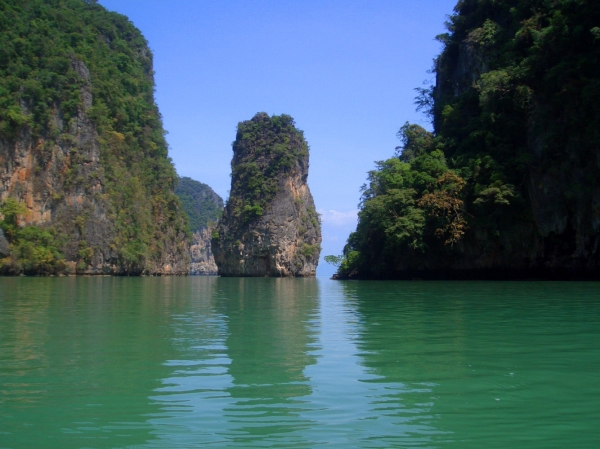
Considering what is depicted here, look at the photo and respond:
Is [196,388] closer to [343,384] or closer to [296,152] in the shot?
[343,384]

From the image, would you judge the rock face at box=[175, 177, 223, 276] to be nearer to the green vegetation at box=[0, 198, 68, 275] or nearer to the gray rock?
the green vegetation at box=[0, 198, 68, 275]

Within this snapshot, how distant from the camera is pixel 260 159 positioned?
3034 inches

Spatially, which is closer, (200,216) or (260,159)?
(260,159)

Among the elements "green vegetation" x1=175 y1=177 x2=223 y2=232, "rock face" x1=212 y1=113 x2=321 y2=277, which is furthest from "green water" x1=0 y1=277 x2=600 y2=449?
"green vegetation" x1=175 y1=177 x2=223 y2=232

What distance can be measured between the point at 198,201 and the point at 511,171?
439 feet

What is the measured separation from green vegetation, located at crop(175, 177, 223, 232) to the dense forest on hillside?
11273 cm

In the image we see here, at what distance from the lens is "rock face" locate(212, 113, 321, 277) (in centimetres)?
7188

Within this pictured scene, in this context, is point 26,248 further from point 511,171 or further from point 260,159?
point 260,159

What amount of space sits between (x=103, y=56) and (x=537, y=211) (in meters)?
50.8

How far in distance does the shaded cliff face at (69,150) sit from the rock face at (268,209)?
1106cm

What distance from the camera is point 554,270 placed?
30094mm

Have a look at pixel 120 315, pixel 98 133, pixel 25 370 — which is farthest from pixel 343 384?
pixel 98 133

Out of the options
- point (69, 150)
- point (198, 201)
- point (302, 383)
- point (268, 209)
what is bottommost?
point (302, 383)

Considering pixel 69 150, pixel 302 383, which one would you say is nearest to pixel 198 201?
pixel 69 150
